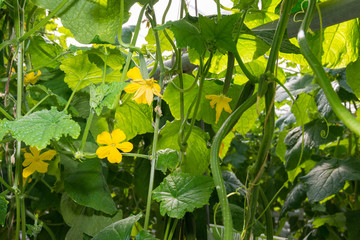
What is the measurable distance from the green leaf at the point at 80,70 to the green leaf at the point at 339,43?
1.42ft

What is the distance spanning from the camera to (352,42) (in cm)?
73

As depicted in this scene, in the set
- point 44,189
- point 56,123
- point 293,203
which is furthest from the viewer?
point 293,203

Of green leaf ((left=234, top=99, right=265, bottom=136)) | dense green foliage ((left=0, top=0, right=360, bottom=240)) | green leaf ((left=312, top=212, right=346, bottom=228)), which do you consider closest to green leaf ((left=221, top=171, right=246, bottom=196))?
dense green foliage ((left=0, top=0, right=360, bottom=240))

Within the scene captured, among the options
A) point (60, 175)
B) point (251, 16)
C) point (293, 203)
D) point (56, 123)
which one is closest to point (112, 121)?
point (56, 123)

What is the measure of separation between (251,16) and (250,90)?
0.99ft

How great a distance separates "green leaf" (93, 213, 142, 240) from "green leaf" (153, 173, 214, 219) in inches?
1.7

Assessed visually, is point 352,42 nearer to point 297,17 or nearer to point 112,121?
point 297,17

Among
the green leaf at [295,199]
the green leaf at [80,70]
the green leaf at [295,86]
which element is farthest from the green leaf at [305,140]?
the green leaf at [80,70]

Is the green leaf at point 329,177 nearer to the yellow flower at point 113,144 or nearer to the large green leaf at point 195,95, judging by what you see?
the large green leaf at point 195,95

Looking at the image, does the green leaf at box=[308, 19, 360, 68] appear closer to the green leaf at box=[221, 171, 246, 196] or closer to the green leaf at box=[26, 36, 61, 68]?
the green leaf at box=[221, 171, 246, 196]

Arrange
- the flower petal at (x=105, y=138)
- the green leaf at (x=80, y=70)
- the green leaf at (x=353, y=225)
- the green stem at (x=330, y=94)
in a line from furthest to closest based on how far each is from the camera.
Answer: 1. the green leaf at (x=353, y=225)
2. the green leaf at (x=80, y=70)
3. the flower petal at (x=105, y=138)
4. the green stem at (x=330, y=94)

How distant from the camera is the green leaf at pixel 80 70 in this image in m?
0.62

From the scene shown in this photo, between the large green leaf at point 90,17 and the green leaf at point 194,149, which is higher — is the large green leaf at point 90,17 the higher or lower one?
the higher one

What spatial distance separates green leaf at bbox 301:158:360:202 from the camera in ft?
2.97
